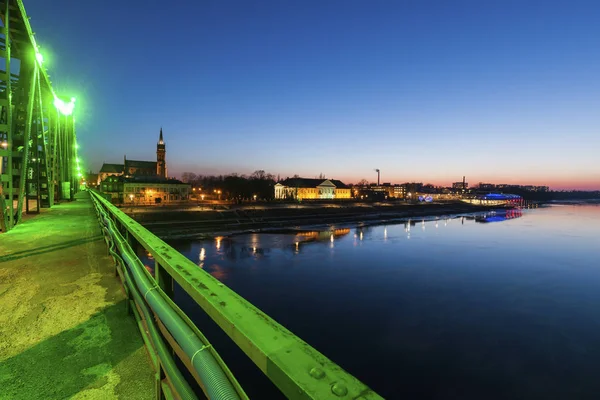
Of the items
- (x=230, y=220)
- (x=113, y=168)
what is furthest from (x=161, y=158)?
(x=230, y=220)

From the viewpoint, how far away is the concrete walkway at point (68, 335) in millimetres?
2353

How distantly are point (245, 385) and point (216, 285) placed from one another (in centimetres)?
1184

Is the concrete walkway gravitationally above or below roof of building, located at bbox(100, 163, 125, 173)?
below

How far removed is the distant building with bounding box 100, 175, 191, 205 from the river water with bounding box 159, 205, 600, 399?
45045 millimetres

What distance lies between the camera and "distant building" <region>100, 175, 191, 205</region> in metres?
71.5

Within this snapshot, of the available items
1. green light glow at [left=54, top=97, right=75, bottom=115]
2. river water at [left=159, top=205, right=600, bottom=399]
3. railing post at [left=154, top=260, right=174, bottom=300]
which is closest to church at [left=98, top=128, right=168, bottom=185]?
river water at [left=159, top=205, right=600, bottom=399]

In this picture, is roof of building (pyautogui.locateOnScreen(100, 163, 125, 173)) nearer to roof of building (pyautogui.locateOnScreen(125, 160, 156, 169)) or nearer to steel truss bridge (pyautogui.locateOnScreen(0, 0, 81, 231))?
roof of building (pyautogui.locateOnScreen(125, 160, 156, 169))

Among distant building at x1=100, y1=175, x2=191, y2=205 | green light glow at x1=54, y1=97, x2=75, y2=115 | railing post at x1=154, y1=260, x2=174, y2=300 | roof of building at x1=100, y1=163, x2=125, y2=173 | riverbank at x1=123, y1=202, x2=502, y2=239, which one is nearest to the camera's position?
railing post at x1=154, y1=260, x2=174, y2=300

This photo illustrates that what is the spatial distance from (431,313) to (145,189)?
75995mm

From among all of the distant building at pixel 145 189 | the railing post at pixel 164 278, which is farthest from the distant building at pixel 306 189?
the railing post at pixel 164 278

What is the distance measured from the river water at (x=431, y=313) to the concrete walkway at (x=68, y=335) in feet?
29.2

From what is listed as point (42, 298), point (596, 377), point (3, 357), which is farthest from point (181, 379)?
point (596, 377)

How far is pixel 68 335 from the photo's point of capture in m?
3.14

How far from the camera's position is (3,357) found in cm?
284
